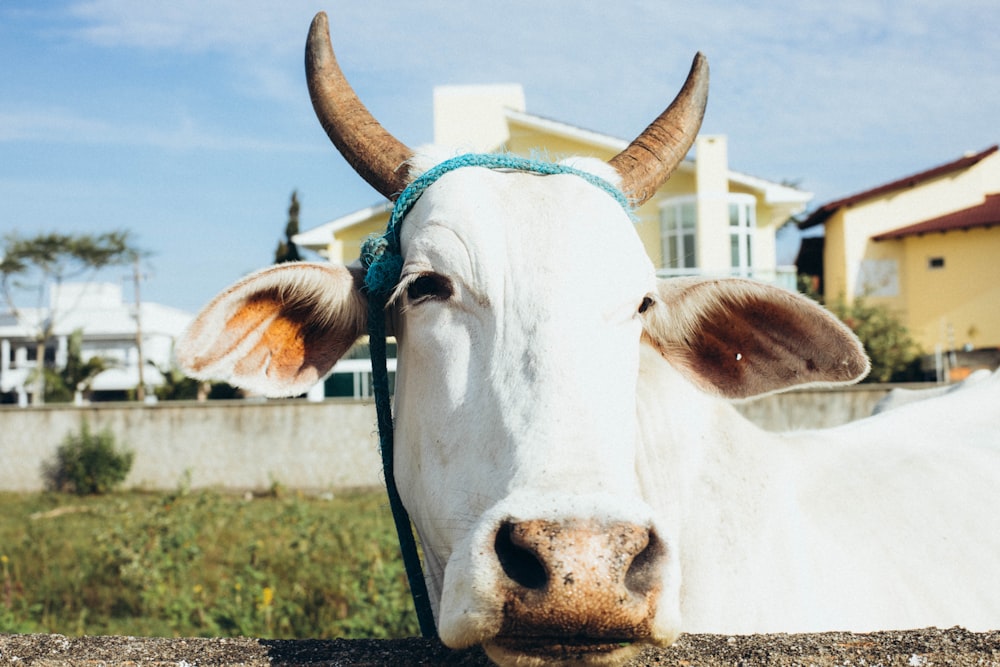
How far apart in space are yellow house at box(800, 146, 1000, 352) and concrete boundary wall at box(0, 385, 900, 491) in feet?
52.0

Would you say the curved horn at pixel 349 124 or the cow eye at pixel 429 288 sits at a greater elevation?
the curved horn at pixel 349 124

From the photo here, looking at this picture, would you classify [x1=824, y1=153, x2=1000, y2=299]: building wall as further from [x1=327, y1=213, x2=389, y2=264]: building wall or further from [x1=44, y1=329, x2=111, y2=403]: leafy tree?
[x1=44, y1=329, x2=111, y2=403]: leafy tree

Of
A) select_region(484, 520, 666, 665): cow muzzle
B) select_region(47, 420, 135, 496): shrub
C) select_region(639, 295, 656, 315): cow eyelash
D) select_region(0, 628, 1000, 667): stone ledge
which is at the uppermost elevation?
select_region(639, 295, 656, 315): cow eyelash

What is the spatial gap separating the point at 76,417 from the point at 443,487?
17202 mm

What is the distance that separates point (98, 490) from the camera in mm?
16969

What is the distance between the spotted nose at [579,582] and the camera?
5.51 feet

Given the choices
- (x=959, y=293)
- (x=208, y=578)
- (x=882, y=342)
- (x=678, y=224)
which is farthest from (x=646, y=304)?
(x=959, y=293)

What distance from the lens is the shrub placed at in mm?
16875

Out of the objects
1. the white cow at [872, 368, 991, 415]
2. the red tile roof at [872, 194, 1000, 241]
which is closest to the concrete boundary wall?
the white cow at [872, 368, 991, 415]

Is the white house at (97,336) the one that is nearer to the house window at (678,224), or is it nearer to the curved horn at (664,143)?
the house window at (678,224)

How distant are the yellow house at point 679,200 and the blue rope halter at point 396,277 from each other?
65.3 feet

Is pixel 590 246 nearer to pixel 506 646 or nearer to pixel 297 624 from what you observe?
pixel 506 646

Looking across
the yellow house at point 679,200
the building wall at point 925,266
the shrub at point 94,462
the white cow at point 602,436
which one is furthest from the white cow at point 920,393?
the building wall at point 925,266

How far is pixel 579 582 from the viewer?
5.48ft
